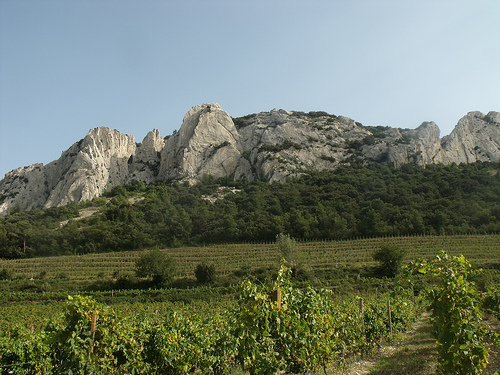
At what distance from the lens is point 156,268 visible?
4134cm

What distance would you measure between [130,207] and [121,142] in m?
46.6

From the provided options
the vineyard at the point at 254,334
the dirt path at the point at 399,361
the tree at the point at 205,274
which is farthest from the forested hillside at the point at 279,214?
the dirt path at the point at 399,361

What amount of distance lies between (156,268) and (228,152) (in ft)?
232

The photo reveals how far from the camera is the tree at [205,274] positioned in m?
39.9

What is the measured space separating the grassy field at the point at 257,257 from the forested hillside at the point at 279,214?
427 cm

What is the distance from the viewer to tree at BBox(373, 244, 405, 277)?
3959 centimetres

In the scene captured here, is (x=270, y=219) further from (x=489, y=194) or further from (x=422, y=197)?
(x=489, y=194)

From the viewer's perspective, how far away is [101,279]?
42375 millimetres

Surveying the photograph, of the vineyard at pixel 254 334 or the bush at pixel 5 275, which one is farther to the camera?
the bush at pixel 5 275

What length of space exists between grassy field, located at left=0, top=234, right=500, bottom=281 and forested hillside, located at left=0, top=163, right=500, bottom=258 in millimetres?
4273

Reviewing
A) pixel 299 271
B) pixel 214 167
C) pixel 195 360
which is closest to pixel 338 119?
pixel 214 167

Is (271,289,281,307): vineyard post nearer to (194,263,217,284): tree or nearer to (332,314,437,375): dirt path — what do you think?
(332,314,437,375): dirt path

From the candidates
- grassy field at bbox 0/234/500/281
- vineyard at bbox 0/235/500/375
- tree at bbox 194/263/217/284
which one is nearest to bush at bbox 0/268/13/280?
grassy field at bbox 0/234/500/281

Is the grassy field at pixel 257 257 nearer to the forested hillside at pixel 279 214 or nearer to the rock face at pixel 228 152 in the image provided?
the forested hillside at pixel 279 214
